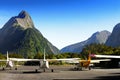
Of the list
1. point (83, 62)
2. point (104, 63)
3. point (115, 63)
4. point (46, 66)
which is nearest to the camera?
point (46, 66)

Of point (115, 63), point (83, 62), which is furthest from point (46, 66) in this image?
point (115, 63)

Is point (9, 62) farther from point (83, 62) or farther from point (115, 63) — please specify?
point (115, 63)

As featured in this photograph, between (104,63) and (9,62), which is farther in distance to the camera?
(104,63)

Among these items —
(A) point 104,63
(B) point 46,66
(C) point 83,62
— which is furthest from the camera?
(A) point 104,63

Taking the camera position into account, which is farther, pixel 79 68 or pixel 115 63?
pixel 115 63

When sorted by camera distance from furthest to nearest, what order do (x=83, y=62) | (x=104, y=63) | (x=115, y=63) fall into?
(x=104, y=63) < (x=115, y=63) < (x=83, y=62)

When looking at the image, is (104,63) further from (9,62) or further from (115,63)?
(9,62)

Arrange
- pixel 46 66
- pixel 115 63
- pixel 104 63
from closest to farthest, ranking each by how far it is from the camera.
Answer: pixel 46 66 → pixel 115 63 → pixel 104 63

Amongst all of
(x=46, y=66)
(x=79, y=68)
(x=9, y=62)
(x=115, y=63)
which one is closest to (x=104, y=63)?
(x=115, y=63)

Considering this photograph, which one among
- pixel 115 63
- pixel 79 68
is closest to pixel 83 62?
pixel 79 68
